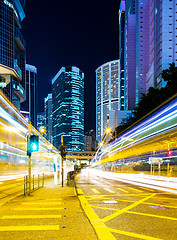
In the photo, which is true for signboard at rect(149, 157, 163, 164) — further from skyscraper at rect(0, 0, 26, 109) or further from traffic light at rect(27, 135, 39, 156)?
skyscraper at rect(0, 0, 26, 109)

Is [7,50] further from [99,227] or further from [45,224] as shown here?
[99,227]

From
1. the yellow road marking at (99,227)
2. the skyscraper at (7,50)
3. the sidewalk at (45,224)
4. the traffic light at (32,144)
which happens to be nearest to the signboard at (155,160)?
the traffic light at (32,144)

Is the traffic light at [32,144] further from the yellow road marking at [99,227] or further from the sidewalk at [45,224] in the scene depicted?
the yellow road marking at [99,227]

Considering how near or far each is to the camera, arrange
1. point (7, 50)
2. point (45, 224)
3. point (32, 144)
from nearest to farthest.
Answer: point (45, 224)
point (32, 144)
point (7, 50)

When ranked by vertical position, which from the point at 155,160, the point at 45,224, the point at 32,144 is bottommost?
the point at 45,224

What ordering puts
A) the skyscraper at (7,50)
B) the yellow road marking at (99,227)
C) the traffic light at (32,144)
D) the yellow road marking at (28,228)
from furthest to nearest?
1. the skyscraper at (7,50)
2. the traffic light at (32,144)
3. the yellow road marking at (28,228)
4. the yellow road marking at (99,227)

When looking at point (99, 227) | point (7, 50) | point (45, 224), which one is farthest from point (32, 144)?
point (7, 50)

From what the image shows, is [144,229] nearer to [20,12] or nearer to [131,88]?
[20,12]

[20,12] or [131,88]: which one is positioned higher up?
[20,12]

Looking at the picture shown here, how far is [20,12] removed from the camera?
387ft

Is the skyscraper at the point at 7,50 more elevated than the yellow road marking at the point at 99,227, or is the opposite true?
the skyscraper at the point at 7,50

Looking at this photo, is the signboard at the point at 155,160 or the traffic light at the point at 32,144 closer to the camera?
the traffic light at the point at 32,144

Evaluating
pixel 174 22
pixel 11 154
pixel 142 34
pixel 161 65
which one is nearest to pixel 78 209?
pixel 11 154

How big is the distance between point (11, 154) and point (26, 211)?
12.2m
